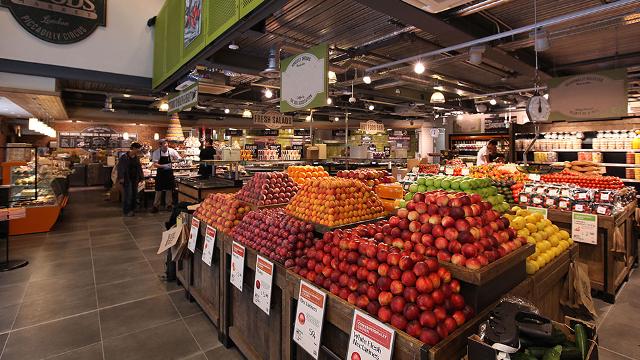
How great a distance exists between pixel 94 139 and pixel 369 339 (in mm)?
20579

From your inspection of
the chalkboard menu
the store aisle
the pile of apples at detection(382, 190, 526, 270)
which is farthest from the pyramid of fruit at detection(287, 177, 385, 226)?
the chalkboard menu

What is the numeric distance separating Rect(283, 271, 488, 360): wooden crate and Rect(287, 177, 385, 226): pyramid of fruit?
73 cm

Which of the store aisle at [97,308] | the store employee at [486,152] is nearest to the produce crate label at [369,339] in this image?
the store aisle at [97,308]

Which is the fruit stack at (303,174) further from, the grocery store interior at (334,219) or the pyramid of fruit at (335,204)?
the pyramid of fruit at (335,204)

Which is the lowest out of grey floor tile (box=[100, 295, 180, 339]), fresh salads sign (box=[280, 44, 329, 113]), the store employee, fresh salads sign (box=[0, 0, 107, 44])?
grey floor tile (box=[100, 295, 180, 339])

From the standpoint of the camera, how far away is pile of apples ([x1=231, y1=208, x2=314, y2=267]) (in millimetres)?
2324

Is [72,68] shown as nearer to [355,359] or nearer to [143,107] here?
[355,359]

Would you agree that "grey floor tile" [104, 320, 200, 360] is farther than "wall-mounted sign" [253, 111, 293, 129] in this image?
No

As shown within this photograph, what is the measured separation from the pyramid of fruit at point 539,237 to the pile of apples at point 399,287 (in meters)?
1.01

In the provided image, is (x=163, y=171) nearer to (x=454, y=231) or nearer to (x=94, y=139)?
(x=454, y=231)

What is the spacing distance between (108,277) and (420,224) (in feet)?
14.6

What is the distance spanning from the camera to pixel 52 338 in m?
3.01

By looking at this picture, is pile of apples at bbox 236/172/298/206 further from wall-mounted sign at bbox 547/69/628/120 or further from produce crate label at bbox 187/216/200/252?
wall-mounted sign at bbox 547/69/628/120

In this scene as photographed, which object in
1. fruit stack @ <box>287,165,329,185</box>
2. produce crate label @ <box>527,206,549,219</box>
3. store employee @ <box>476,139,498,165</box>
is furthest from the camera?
store employee @ <box>476,139,498,165</box>
